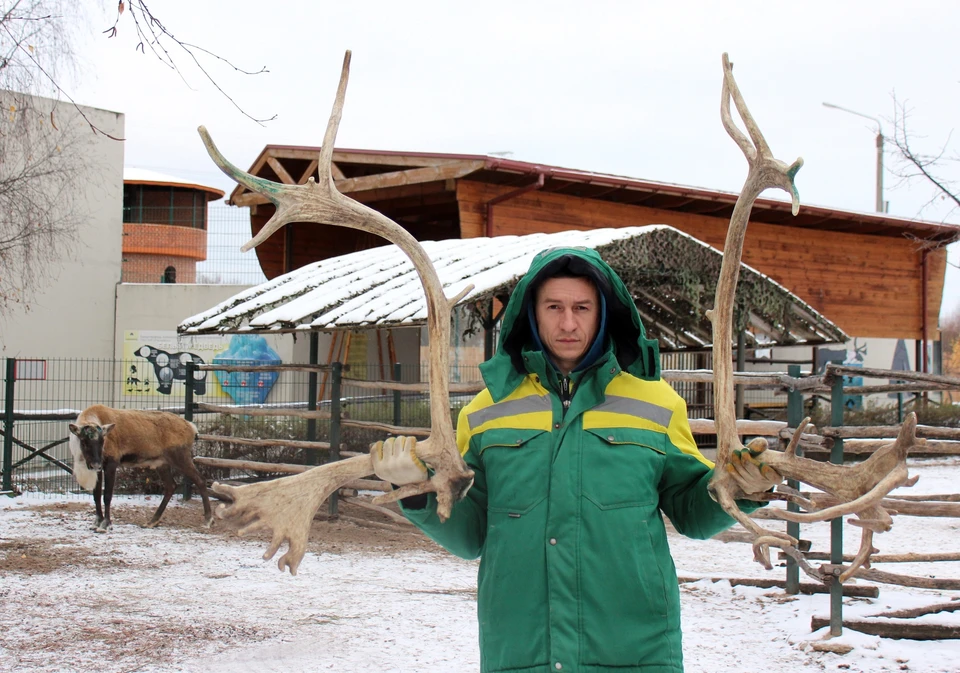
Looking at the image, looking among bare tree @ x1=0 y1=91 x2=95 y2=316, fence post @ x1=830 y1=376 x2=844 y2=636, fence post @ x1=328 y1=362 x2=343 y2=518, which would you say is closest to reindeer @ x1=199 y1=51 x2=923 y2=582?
fence post @ x1=830 y1=376 x2=844 y2=636

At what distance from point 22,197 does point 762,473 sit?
9.04 m

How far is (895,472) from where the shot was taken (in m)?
2.12

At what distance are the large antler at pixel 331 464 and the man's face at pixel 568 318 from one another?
30 centimetres

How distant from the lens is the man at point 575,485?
222cm

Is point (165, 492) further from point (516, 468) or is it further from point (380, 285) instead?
point (516, 468)

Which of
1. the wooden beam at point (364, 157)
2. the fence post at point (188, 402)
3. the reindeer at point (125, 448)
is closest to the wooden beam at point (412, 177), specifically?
the wooden beam at point (364, 157)

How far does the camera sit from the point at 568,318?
7.83 feet

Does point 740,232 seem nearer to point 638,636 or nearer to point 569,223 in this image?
point 638,636

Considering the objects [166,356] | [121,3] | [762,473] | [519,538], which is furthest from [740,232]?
[166,356]

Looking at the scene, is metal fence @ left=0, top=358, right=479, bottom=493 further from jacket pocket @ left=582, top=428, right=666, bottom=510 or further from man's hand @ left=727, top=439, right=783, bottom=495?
man's hand @ left=727, top=439, right=783, bottom=495

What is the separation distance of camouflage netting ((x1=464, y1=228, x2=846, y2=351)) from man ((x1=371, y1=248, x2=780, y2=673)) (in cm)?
571

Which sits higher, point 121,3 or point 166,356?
point 121,3

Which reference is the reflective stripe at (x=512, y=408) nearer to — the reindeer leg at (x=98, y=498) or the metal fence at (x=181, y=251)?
the reindeer leg at (x=98, y=498)

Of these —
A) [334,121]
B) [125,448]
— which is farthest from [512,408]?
[125,448]
